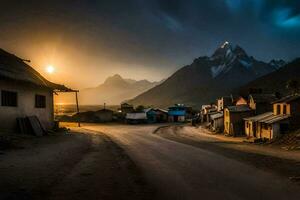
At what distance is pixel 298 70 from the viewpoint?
192 m

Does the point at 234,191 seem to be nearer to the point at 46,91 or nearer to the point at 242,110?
the point at 46,91

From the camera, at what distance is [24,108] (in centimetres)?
3562

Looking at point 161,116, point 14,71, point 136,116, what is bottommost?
point 161,116

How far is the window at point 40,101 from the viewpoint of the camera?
38688 mm

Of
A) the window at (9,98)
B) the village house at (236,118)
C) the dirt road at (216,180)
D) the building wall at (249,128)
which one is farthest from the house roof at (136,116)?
the dirt road at (216,180)

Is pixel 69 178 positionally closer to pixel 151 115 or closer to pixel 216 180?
pixel 216 180

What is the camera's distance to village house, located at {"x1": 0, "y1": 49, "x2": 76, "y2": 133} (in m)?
31.9

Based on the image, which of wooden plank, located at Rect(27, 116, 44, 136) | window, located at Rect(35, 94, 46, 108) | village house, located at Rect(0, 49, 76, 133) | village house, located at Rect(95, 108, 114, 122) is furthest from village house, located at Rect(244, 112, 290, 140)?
village house, located at Rect(95, 108, 114, 122)

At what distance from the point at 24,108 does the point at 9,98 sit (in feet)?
9.41

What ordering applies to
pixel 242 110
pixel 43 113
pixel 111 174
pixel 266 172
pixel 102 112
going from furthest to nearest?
pixel 102 112 → pixel 242 110 → pixel 43 113 → pixel 266 172 → pixel 111 174

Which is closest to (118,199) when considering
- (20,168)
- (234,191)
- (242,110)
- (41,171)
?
(234,191)

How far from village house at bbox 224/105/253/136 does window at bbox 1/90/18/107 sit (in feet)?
123

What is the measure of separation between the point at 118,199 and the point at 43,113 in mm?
31907

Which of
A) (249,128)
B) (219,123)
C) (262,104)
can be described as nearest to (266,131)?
(249,128)
